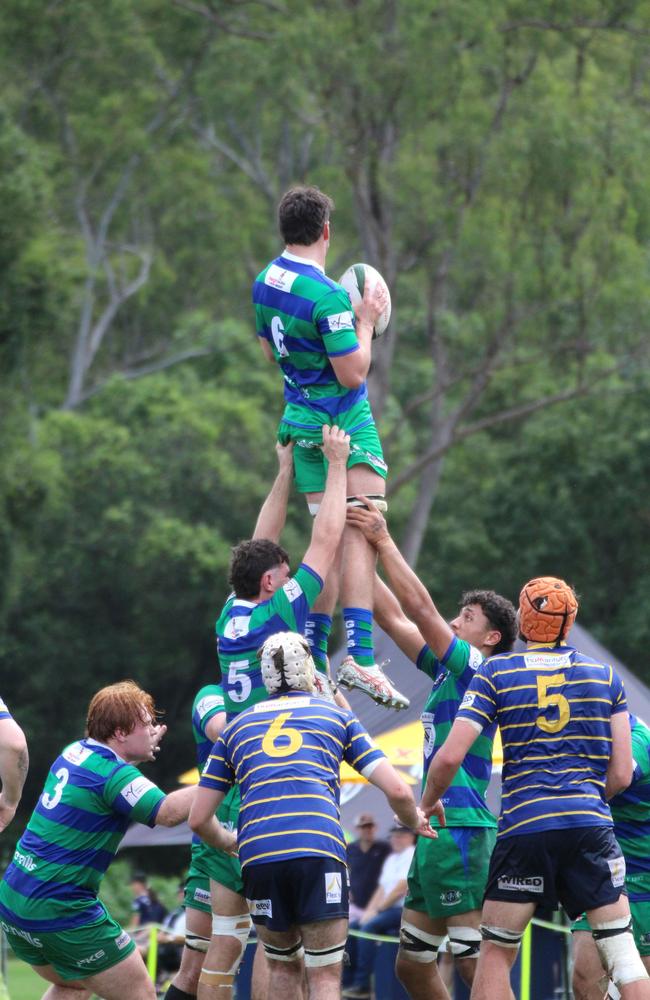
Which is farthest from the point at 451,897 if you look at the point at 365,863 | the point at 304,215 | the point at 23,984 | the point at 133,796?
the point at 23,984

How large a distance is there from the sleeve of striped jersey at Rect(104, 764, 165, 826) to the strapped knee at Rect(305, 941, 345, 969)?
931 millimetres

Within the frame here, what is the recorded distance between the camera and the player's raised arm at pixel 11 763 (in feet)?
23.5

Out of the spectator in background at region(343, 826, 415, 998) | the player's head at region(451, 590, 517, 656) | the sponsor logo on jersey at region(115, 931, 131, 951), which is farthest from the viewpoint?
the spectator in background at region(343, 826, 415, 998)

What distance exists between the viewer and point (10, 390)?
2711cm

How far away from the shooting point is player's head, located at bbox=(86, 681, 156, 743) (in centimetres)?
695

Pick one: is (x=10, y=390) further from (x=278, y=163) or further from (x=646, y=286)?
(x=646, y=286)

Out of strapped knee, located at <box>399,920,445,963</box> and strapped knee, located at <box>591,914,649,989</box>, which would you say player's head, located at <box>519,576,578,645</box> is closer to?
strapped knee, located at <box>591,914,649,989</box>

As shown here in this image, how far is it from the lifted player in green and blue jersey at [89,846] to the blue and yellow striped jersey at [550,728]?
1.28 m

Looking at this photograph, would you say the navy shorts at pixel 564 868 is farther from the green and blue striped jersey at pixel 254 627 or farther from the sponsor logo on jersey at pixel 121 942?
the sponsor logo on jersey at pixel 121 942

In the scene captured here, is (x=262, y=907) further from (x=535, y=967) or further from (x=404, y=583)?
(x=535, y=967)

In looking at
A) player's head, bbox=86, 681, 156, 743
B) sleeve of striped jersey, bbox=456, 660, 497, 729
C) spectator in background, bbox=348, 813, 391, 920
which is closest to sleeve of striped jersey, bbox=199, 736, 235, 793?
player's head, bbox=86, 681, 156, 743

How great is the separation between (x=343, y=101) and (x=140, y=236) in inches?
482

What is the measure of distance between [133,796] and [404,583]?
1713 millimetres

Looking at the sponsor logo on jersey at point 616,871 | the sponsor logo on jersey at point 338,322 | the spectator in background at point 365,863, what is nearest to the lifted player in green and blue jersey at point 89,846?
the sponsor logo on jersey at point 616,871
